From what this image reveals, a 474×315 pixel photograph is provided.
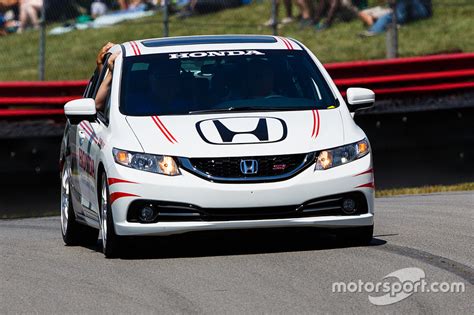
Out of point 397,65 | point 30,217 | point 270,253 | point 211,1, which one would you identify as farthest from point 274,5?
point 270,253

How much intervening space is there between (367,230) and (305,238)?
75 centimetres

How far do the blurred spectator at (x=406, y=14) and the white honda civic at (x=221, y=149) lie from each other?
10.0 meters

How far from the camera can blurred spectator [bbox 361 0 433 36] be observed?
20609 mm

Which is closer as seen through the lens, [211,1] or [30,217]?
[30,217]

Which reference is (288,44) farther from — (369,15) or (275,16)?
(369,15)

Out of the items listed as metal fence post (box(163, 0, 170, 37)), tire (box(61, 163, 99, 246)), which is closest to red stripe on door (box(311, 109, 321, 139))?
tire (box(61, 163, 99, 246))

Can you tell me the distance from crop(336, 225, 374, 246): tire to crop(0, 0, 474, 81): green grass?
36.7 feet

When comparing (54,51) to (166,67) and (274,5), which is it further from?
(166,67)

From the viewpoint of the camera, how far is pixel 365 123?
53.3ft

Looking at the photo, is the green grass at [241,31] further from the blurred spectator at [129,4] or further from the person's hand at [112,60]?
the person's hand at [112,60]

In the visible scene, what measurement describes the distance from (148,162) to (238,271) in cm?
113

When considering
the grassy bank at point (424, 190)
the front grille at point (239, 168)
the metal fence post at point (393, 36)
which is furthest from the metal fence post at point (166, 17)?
the front grille at point (239, 168)

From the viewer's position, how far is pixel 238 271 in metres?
8.70

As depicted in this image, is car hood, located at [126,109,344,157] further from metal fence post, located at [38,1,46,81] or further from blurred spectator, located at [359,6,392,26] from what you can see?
blurred spectator, located at [359,6,392,26]
